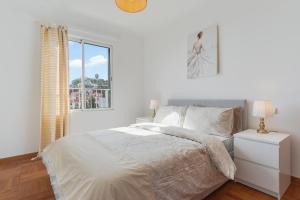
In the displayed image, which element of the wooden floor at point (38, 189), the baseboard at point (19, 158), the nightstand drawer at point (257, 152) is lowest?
the wooden floor at point (38, 189)

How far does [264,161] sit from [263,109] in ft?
1.92

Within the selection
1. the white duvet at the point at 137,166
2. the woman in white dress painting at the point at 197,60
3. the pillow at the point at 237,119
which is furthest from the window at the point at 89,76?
the pillow at the point at 237,119

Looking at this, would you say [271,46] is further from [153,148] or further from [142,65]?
[142,65]

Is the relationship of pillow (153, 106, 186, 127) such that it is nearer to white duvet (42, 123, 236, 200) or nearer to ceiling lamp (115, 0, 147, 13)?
white duvet (42, 123, 236, 200)

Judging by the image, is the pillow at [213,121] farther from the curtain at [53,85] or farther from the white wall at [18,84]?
the white wall at [18,84]

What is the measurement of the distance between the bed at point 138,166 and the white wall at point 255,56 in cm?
79

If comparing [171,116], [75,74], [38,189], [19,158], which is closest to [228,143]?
[171,116]

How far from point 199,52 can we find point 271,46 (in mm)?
1064

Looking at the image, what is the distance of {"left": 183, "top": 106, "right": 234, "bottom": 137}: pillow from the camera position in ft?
7.59

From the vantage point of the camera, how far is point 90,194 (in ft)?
3.56

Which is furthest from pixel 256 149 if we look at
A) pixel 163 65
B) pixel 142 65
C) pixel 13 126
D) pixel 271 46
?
pixel 13 126

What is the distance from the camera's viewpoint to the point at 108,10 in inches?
119

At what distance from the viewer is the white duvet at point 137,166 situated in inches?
46.1

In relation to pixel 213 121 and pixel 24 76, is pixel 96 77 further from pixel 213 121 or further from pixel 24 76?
pixel 213 121
